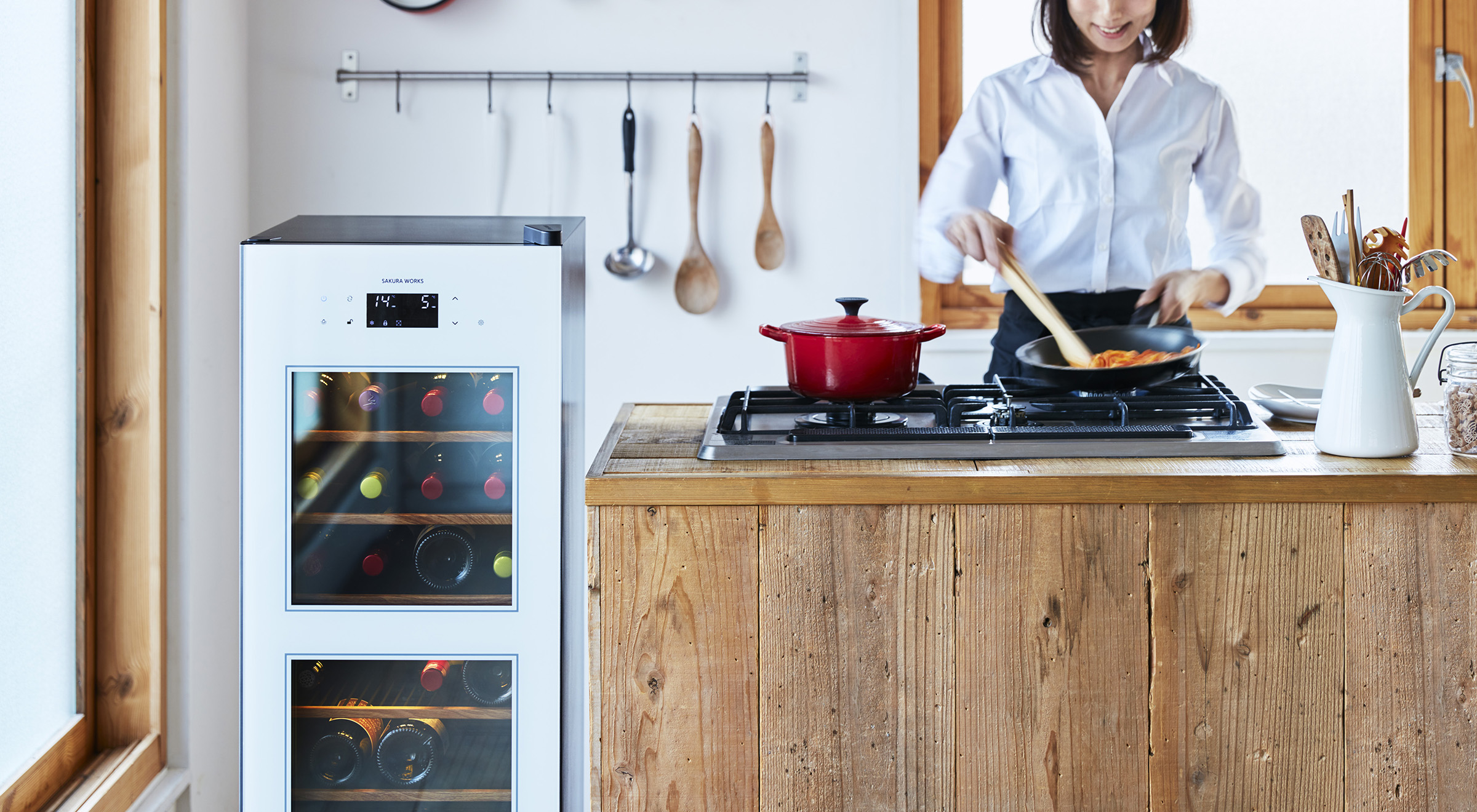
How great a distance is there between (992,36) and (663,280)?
1.02m

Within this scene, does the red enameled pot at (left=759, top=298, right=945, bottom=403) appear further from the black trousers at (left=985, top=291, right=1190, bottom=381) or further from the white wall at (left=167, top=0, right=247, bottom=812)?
the white wall at (left=167, top=0, right=247, bottom=812)

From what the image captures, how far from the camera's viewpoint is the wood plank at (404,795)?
159cm

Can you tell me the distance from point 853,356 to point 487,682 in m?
0.72

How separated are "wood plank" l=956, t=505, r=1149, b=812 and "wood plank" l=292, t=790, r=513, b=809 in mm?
736

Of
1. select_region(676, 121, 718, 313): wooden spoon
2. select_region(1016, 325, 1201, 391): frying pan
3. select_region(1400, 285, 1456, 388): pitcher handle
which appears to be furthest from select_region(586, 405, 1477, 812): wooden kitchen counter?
select_region(676, 121, 718, 313): wooden spoon

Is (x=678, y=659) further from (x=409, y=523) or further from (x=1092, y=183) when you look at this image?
(x=1092, y=183)

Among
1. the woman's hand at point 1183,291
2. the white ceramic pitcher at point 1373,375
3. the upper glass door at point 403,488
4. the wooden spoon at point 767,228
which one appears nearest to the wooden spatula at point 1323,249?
the white ceramic pitcher at point 1373,375

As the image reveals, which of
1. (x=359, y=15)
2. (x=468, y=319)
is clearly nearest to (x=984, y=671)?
(x=468, y=319)

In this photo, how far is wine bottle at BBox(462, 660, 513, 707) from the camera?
158 centimetres

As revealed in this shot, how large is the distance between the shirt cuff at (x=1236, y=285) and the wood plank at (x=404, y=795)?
160 centimetres

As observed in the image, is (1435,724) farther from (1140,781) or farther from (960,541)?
(960,541)

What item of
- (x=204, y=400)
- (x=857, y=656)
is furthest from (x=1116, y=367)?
(x=204, y=400)

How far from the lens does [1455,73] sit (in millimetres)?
2703

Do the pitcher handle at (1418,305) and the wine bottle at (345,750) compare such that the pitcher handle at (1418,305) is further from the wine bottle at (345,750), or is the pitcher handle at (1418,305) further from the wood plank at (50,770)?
the wood plank at (50,770)
